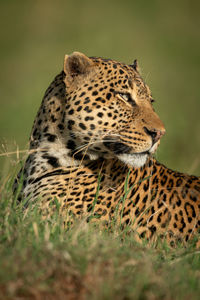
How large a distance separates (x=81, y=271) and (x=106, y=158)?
100 inches

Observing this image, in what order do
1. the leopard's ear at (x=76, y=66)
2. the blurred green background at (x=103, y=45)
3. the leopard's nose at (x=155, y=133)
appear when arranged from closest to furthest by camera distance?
1. the leopard's nose at (x=155, y=133)
2. the leopard's ear at (x=76, y=66)
3. the blurred green background at (x=103, y=45)

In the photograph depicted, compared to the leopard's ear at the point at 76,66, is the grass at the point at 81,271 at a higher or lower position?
lower

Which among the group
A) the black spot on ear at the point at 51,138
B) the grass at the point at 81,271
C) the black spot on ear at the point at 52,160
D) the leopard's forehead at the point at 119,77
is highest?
the leopard's forehead at the point at 119,77

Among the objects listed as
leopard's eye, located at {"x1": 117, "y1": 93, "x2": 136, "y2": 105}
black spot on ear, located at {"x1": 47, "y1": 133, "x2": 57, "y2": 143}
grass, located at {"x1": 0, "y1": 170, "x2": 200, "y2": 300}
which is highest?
leopard's eye, located at {"x1": 117, "y1": 93, "x2": 136, "y2": 105}

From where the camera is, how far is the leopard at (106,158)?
601cm

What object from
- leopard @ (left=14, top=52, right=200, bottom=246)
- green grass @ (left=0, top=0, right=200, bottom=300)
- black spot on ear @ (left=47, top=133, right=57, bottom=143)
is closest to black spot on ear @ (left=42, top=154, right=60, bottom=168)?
leopard @ (left=14, top=52, right=200, bottom=246)

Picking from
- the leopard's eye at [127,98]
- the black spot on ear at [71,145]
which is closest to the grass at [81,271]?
the black spot on ear at [71,145]

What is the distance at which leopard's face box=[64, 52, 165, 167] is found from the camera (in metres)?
6.00

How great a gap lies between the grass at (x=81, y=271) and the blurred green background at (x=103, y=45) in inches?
717

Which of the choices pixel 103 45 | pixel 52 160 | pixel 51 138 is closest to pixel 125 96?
pixel 51 138

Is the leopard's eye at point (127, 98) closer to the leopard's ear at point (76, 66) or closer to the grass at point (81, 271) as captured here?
the leopard's ear at point (76, 66)

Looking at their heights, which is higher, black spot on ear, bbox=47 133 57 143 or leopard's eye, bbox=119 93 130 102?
leopard's eye, bbox=119 93 130 102

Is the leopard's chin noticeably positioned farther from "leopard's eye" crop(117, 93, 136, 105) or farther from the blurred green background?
the blurred green background

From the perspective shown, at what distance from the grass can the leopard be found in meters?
1.44
